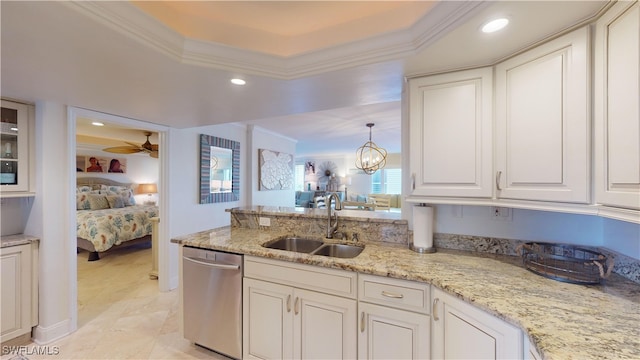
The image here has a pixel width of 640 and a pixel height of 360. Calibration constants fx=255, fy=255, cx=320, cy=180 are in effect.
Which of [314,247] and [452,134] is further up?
[452,134]

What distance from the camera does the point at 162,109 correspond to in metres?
2.42

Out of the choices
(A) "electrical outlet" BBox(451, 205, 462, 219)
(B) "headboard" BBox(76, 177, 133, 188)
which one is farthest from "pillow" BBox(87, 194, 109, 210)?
(A) "electrical outlet" BBox(451, 205, 462, 219)

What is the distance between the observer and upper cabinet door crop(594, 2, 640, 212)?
914 mm

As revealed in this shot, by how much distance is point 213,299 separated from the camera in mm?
1919

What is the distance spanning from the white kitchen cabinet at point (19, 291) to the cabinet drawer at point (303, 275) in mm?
1931

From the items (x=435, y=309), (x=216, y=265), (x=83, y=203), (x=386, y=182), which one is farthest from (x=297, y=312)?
(x=386, y=182)

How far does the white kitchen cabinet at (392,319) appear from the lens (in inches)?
52.7

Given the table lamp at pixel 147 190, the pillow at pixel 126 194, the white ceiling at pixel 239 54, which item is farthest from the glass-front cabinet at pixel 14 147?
the table lamp at pixel 147 190

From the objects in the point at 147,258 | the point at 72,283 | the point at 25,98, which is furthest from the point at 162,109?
the point at 147,258

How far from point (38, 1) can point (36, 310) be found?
100.0 inches

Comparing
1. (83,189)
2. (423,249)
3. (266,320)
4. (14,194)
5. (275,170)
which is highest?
(275,170)

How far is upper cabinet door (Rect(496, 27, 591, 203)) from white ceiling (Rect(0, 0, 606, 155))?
0.33ft

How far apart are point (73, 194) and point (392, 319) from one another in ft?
9.33

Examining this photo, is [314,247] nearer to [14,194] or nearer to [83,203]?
[14,194]
